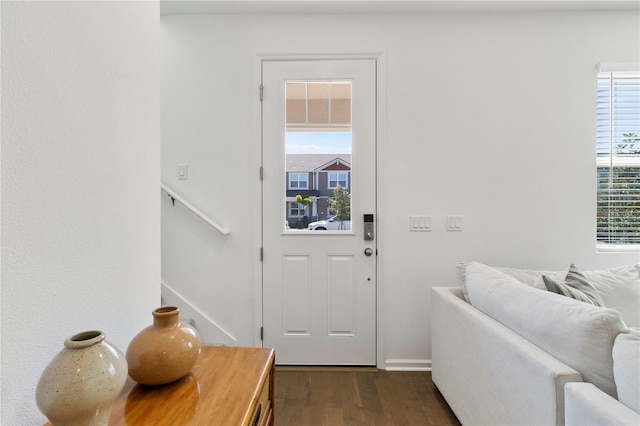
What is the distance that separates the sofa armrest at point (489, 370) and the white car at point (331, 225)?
754mm

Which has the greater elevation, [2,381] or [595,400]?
[2,381]

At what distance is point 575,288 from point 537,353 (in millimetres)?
647

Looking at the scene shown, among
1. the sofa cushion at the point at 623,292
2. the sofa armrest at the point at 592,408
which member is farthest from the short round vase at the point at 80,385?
the sofa cushion at the point at 623,292

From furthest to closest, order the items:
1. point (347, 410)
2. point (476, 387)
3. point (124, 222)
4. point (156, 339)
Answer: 1. point (347, 410)
2. point (476, 387)
3. point (124, 222)
4. point (156, 339)

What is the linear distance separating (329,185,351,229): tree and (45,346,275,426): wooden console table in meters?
1.43

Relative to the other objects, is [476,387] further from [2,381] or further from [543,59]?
[543,59]

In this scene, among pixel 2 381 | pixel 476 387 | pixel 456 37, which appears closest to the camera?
pixel 2 381

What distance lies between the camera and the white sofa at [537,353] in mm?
875

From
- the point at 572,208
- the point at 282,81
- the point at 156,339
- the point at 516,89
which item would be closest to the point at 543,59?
the point at 516,89

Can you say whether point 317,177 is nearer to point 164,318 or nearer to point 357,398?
point 357,398

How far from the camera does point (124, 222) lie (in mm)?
966

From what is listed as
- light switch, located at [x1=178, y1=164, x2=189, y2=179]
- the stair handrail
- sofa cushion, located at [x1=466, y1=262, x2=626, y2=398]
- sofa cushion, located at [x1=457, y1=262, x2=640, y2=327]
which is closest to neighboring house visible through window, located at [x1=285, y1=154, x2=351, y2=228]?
the stair handrail

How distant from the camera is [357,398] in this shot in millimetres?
1925

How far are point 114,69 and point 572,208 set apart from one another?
9.42 feet
